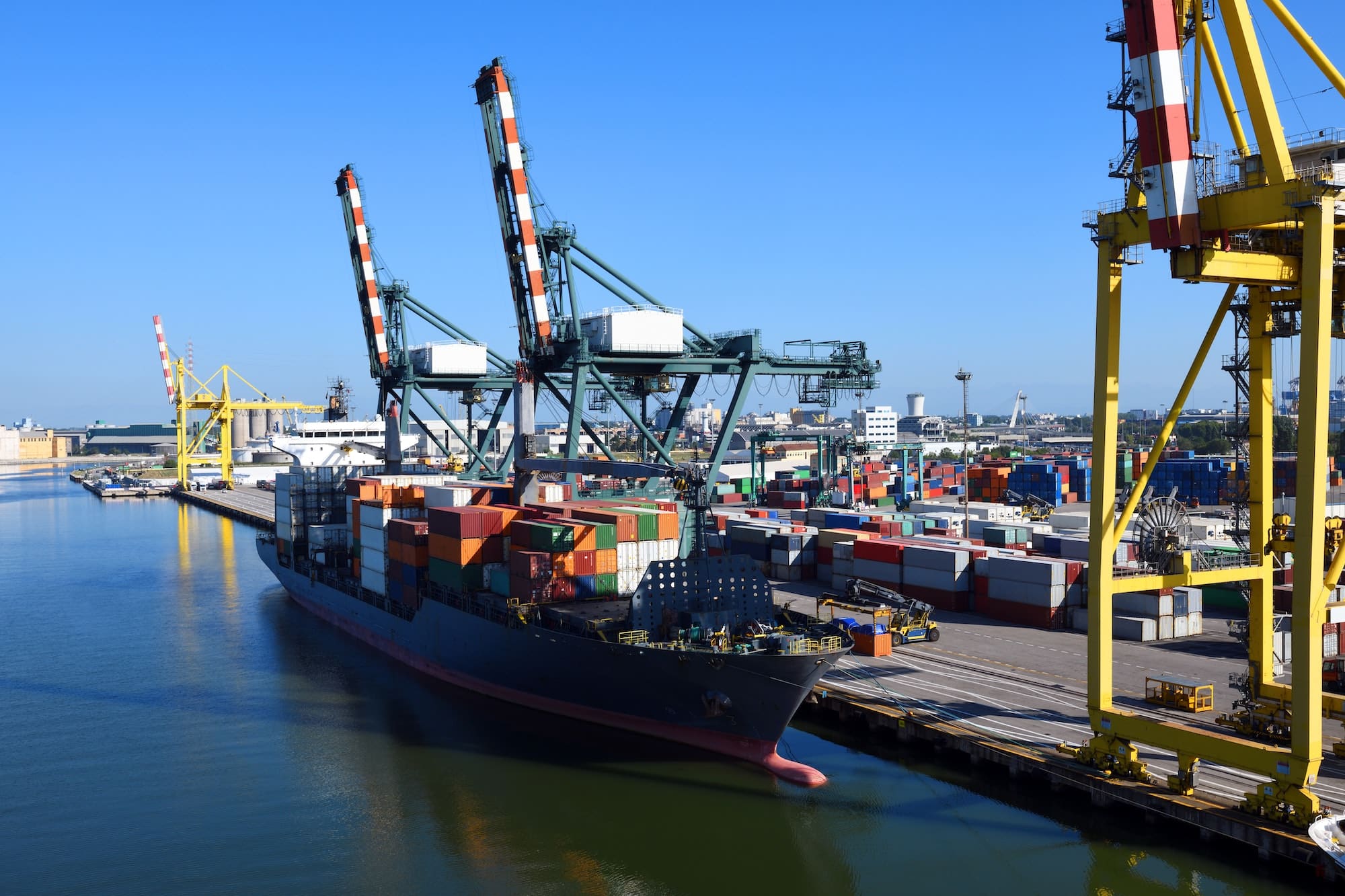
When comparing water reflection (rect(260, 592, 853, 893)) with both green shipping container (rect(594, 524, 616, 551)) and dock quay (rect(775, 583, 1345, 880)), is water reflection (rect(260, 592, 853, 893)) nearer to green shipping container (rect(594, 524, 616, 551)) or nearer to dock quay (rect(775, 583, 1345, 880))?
dock quay (rect(775, 583, 1345, 880))

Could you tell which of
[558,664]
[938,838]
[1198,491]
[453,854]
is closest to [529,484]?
[558,664]

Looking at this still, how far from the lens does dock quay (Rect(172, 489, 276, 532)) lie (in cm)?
8349

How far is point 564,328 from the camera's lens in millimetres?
41438

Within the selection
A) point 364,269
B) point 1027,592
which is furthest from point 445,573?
point 364,269

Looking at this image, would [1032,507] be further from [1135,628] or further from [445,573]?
[445,573]

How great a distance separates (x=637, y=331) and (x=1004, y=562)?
55.3 feet

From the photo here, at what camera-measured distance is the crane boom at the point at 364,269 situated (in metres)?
58.5

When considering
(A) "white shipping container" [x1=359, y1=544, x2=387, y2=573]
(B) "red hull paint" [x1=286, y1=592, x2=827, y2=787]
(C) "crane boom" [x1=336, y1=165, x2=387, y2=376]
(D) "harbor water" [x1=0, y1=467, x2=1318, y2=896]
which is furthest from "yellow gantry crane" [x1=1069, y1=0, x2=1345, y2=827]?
(C) "crane boom" [x1=336, y1=165, x2=387, y2=376]

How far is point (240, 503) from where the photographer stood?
3922 inches

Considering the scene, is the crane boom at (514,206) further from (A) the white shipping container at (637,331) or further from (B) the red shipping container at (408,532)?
(B) the red shipping container at (408,532)

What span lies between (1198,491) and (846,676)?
55.9 metres

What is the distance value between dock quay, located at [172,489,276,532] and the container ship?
43.9 meters

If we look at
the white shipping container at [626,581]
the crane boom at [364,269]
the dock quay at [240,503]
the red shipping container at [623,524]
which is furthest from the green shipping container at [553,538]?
the dock quay at [240,503]

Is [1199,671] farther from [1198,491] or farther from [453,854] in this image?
[1198,491]
